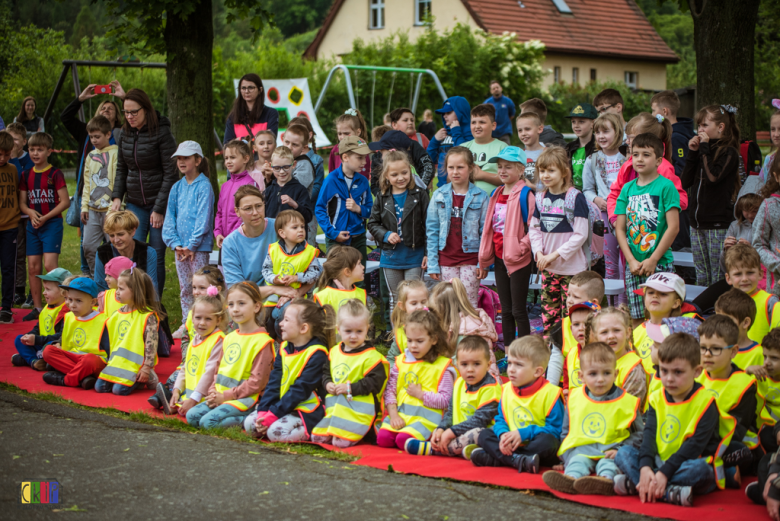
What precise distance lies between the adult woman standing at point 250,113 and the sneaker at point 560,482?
5.89 m

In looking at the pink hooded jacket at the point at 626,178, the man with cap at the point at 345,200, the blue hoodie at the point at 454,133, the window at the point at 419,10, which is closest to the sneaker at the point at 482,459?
the pink hooded jacket at the point at 626,178

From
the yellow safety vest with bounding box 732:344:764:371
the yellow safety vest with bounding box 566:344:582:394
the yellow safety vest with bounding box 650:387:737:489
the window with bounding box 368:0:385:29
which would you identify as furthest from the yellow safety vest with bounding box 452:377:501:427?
the window with bounding box 368:0:385:29

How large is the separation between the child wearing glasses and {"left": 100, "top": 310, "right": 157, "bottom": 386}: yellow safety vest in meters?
1.65

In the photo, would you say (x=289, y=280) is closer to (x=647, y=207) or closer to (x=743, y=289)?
(x=647, y=207)

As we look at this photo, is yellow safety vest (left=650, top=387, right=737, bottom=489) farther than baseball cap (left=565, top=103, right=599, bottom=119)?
No

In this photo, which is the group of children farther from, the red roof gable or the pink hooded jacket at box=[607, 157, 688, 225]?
the red roof gable

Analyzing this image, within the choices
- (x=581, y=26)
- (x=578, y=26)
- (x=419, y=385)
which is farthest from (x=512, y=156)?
(x=581, y=26)

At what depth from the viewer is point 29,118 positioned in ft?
44.4

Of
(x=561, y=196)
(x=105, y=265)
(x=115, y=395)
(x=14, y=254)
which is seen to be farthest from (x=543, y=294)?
(x=14, y=254)

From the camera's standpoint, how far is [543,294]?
6457 mm

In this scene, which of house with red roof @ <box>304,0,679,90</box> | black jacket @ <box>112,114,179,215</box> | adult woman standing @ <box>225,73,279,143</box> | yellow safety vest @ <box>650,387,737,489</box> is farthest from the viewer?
house with red roof @ <box>304,0,679,90</box>

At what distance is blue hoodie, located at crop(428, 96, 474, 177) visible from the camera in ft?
31.3

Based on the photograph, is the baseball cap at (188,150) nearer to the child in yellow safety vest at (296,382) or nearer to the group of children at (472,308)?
the group of children at (472,308)

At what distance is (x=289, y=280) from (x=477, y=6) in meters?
30.5
